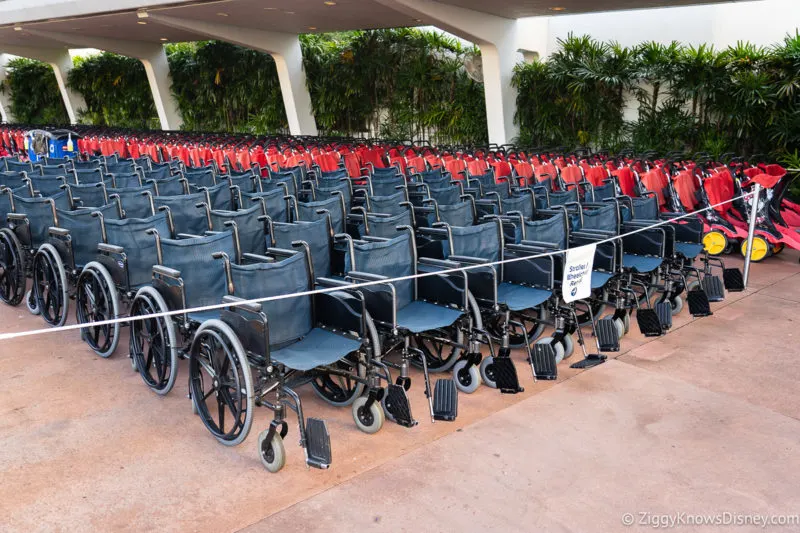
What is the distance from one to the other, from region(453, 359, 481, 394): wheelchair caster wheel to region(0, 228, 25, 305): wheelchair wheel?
3.30 m

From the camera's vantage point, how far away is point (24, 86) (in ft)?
82.5

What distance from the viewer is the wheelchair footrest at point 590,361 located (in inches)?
152

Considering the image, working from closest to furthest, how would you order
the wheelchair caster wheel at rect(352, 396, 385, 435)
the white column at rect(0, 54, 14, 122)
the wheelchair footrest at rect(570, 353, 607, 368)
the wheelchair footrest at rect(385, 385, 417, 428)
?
the wheelchair footrest at rect(385, 385, 417, 428), the wheelchair caster wheel at rect(352, 396, 385, 435), the wheelchair footrest at rect(570, 353, 607, 368), the white column at rect(0, 54, 14, 122)

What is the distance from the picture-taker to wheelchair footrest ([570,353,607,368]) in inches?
152

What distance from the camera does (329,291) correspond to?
126 inches

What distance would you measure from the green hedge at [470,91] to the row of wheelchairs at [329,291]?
17.9 feet

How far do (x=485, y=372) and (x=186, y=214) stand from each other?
2651mm

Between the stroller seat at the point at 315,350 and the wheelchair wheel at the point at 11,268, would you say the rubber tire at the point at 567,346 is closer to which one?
the stroller seat at the point at 315,350

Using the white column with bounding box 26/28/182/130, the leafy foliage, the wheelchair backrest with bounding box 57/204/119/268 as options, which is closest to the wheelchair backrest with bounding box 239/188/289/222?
the wheelchair backrest with bounding box 57/204/119/268

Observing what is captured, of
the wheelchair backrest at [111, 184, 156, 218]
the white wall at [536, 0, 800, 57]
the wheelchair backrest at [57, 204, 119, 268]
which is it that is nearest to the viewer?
the wheelchair backrest at [57, 204, 119, 268]

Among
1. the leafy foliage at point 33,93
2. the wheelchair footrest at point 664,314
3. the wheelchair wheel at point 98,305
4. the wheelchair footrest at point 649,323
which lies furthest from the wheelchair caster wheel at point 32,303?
the leafy foliage at point 33,93

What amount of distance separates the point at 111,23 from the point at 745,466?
1585 cm

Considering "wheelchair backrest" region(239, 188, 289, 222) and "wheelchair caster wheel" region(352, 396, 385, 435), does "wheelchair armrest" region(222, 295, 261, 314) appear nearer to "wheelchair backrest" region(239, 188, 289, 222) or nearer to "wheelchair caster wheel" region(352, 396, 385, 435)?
"wheelchair caster wheel" region(352, 396, 385, 435)

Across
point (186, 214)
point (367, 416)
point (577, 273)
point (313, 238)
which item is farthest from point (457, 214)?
point (367, 416)
